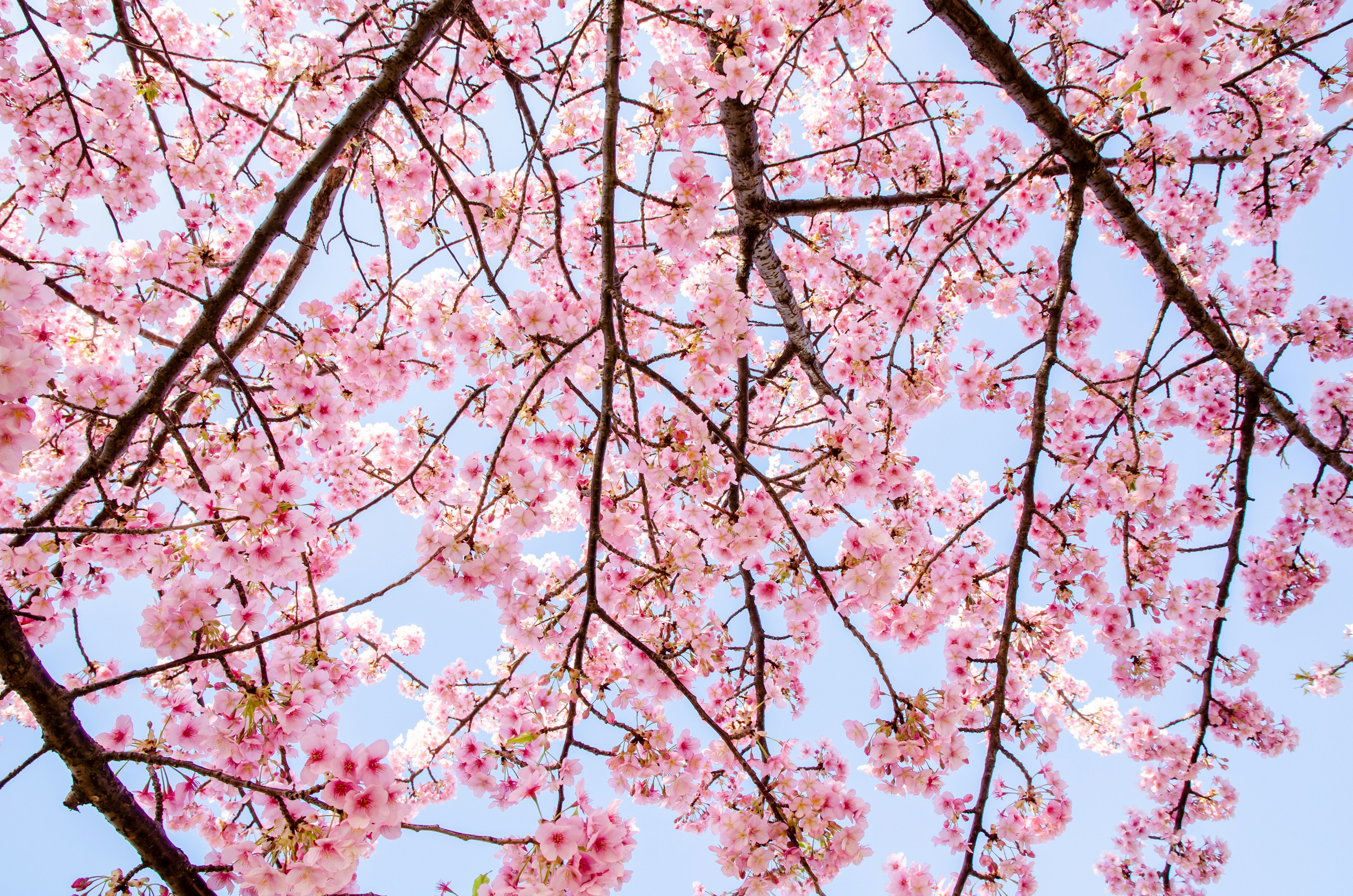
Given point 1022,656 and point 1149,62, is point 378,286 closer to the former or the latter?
point 1149,62

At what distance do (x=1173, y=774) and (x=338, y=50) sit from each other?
757 centimetres

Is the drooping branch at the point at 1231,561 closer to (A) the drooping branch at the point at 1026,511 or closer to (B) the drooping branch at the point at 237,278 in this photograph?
(A) the drooping branch at the point at 1026,511

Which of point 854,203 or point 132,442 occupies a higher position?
point 854,203

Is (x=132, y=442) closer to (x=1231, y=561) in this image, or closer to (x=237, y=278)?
(x=237, y=278)

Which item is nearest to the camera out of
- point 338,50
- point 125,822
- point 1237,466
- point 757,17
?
point 125,822

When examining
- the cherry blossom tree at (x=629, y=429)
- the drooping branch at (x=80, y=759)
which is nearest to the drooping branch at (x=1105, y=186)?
the cherry blossom tree at (x=629, y=429)

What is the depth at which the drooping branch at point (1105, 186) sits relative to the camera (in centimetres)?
298

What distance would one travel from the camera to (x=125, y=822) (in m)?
1.75

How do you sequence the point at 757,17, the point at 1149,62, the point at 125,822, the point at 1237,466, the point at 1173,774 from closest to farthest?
1. the point at 125,822
2. the point at 1149,62
3. the point at 757,17
4. the point at 1237,466
5. the point at 1173,774

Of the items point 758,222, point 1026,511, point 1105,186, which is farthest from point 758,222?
point 1026,511

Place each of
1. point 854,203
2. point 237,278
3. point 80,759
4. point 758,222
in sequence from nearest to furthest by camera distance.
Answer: point 80,759 → point 237,278 → point 854,203 → point 758,222

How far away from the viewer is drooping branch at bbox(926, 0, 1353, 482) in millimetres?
2977

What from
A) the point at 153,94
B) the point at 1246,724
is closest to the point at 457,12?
the point at 153,94

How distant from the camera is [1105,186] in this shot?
315 centimetres
